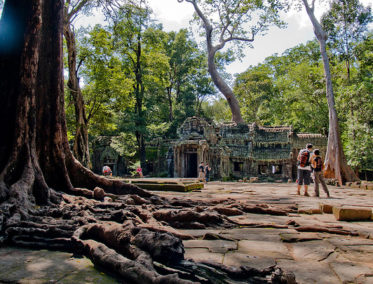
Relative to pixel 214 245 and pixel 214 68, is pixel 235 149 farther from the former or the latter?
pixel 214 245

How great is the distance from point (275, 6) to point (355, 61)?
30.7ft

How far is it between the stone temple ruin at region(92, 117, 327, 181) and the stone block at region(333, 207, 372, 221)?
20995mm

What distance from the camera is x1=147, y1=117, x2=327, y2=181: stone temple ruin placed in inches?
1057

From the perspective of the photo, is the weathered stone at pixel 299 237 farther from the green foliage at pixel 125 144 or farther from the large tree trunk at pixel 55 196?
the green foliage at pixel 125 144

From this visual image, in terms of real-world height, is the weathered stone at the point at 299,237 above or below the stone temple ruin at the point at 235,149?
below

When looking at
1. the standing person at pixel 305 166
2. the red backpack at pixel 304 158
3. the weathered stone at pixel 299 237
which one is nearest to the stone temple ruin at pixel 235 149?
the standing person at pixel 305 166

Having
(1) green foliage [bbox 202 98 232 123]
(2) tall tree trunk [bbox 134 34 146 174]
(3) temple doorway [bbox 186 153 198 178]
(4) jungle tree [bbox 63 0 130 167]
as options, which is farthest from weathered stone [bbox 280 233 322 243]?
(1) green foliage [bbox 202 98 232 123]

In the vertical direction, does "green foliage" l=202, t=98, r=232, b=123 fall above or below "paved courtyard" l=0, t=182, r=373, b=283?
above

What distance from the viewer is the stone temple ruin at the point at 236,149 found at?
26844 mm

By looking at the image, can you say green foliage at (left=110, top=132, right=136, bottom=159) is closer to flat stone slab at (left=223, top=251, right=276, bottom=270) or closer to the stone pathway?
the stone pathway

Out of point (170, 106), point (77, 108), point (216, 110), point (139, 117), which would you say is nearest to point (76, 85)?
point (77, 108)

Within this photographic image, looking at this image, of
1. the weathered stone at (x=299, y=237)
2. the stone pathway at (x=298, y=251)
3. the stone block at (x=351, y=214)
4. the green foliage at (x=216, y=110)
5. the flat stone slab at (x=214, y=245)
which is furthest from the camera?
the green foliage at (x=216, y=110)

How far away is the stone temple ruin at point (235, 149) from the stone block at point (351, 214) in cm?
2099

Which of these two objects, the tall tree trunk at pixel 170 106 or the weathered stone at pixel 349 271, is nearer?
the weathered stone at pixel 349 271
